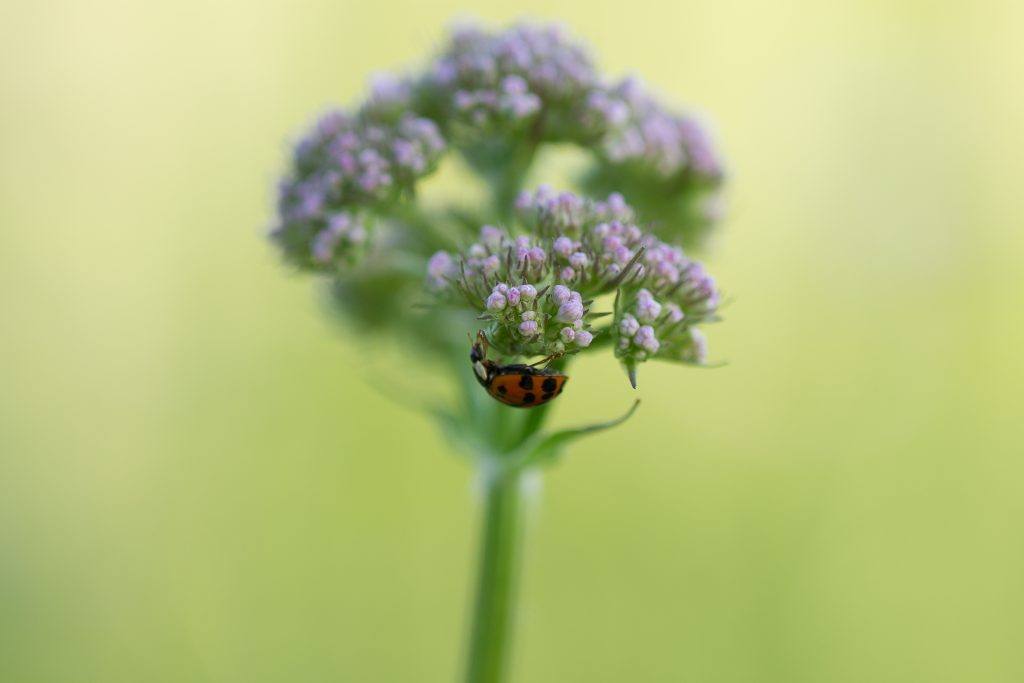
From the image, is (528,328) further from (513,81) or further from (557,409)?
(557,409)

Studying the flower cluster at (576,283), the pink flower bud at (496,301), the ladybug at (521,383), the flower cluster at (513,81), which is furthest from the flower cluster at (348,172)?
the pink flower bud at (496,301)

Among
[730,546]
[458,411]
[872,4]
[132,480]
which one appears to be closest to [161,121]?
[132,480]

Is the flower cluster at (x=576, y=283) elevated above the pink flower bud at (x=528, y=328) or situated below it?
above

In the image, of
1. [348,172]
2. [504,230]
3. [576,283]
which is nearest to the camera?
[576,283]

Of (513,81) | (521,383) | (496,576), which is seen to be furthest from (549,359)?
(513,81)

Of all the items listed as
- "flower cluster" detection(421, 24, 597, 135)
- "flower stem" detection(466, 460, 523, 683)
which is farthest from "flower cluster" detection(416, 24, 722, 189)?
"flower stem" detection(466, 460, 523, 683)

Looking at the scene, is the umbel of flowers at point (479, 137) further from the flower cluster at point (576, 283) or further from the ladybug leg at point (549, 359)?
the ladybug leg at point (549, 359)

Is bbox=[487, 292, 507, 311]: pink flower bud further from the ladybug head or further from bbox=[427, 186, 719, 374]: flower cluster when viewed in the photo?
the ladybug head
